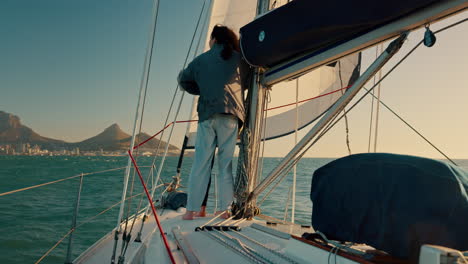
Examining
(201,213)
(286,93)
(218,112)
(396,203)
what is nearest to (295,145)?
(218,112)

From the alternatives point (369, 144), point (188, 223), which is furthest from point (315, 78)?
point (188, 223)

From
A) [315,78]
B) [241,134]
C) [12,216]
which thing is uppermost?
[315,78]

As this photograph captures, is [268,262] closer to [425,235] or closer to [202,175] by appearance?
[425,235]

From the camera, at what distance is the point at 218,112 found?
184 centimetres

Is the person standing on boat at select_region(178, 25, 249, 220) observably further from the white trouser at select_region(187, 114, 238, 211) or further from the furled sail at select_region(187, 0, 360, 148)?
the furled sail at select_region(187, 0, 360, 148)

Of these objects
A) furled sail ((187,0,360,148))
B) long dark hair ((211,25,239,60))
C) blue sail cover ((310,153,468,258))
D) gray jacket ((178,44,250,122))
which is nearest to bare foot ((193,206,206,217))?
gray jacket ((178,44,250,122))

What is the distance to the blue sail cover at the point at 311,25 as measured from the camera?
1.14m

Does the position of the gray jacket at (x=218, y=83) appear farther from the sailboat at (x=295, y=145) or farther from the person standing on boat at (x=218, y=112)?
the sailboat at (x=295, y=145)

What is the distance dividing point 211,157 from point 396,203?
1.27 metres

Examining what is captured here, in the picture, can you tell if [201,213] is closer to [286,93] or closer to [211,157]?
[211,157]

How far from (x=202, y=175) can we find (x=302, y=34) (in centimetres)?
97

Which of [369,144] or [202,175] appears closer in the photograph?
[202,175]

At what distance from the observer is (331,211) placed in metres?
0.96

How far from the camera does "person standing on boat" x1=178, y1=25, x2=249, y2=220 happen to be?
6.13 ft
